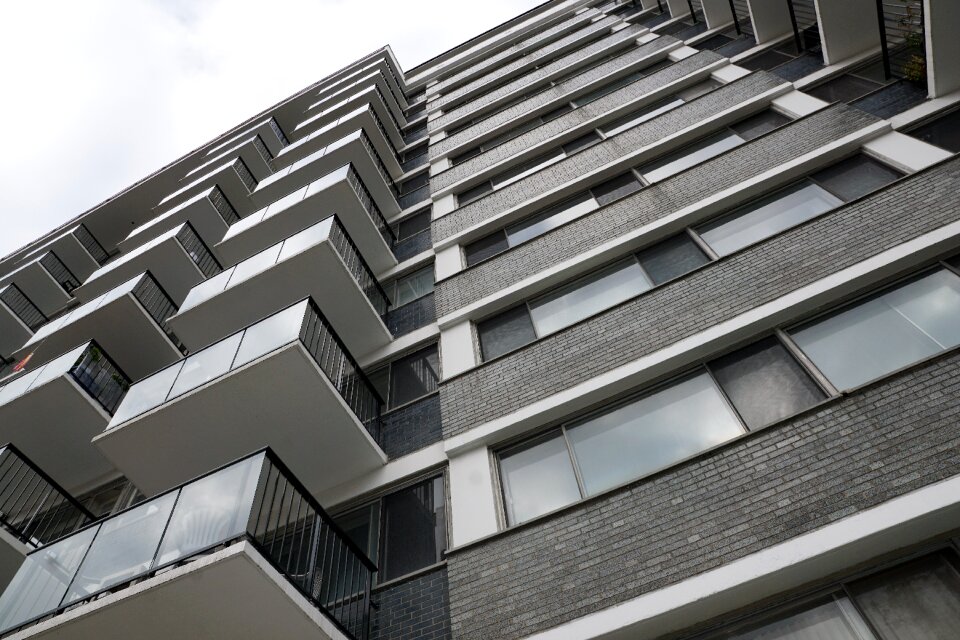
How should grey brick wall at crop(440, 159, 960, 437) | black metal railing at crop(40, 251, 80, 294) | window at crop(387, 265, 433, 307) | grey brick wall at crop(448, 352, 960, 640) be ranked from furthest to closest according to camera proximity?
black metal railing at crop(40, 251, 80, 294) < window at crop(387, 265, 433, 307) < grey brick wall at crop(440, 159, 960, 437) < grey brick wall at crop(448, 352, 960, 640)

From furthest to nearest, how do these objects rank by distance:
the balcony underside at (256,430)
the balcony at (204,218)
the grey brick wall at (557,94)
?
the balcony at (204,218) → the grey brick wall at (557,94) → the balcony underside at (256,430)

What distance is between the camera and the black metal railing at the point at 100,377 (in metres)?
12.1

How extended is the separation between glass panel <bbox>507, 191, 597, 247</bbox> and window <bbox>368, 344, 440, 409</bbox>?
3.25m

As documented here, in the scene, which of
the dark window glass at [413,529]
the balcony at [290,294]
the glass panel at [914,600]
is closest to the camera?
the glass panel at [914,600]

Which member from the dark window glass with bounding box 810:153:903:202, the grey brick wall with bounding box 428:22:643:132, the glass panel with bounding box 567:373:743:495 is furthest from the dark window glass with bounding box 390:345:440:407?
the grey brick wall with bounding box 428:22:643:132

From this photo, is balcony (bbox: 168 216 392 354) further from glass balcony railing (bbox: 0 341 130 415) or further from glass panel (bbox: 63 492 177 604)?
glass panel (bbox: 63 492 177 604)

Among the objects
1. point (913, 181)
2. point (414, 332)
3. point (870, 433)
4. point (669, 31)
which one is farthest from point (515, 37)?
point (870, 433)

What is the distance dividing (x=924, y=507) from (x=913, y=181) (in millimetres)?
4865

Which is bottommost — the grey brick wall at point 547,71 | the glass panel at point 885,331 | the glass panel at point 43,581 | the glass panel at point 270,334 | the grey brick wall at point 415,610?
the grey brick wall at point 415,610

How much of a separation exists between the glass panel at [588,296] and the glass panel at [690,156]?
2.70 m

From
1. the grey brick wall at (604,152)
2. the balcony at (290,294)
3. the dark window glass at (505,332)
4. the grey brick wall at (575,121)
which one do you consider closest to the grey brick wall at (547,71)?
the grey brick wall at (575,121)

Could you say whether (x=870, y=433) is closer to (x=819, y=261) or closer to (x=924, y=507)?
(x=924, y=507)

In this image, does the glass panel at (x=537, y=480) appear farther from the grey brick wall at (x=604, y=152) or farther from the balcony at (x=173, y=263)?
the balcony at (x=173, y=263)

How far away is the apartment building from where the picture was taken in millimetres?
5602
